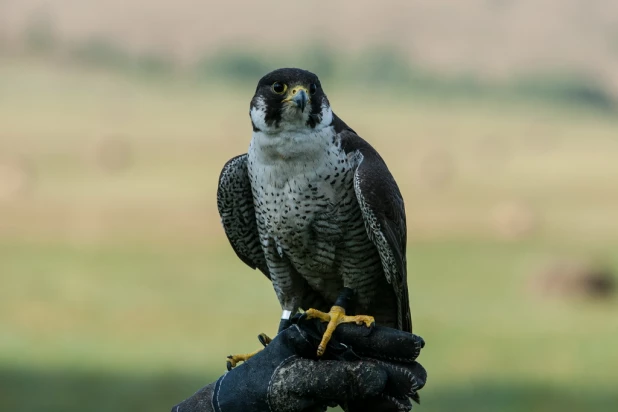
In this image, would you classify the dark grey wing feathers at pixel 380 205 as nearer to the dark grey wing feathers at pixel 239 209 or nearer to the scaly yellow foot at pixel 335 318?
the scaly yellow foot at pixel 335 318

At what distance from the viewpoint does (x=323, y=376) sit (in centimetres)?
391

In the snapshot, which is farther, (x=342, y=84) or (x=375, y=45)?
(x=375, y=45)

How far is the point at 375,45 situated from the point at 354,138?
29.4 metres

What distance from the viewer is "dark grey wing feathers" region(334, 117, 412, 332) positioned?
13.8ft

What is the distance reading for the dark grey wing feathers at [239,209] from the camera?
459 centimetres

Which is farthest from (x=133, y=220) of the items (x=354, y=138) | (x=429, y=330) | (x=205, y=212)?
(x=354, y=138)

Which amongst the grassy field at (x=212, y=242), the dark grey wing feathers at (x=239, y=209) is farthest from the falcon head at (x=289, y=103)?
the grassy field at (x=212, y=242)

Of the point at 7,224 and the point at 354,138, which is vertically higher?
the point at 7,224

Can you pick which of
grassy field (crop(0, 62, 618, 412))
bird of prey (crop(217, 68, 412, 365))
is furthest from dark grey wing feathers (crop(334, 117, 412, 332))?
grassy field (crop(0, 62, 618, 412))

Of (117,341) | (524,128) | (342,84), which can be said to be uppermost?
(342,84)

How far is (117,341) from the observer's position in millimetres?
12312

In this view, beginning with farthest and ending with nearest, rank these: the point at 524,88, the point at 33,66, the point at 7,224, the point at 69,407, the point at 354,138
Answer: the point at 524,88 < the point at 33,66 < the point at 7,224 < the point at 69,407 < the point at 354,138

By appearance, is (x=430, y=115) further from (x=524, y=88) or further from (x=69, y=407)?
(x=69, y=407)

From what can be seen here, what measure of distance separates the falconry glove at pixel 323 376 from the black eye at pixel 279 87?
3.16 feet
